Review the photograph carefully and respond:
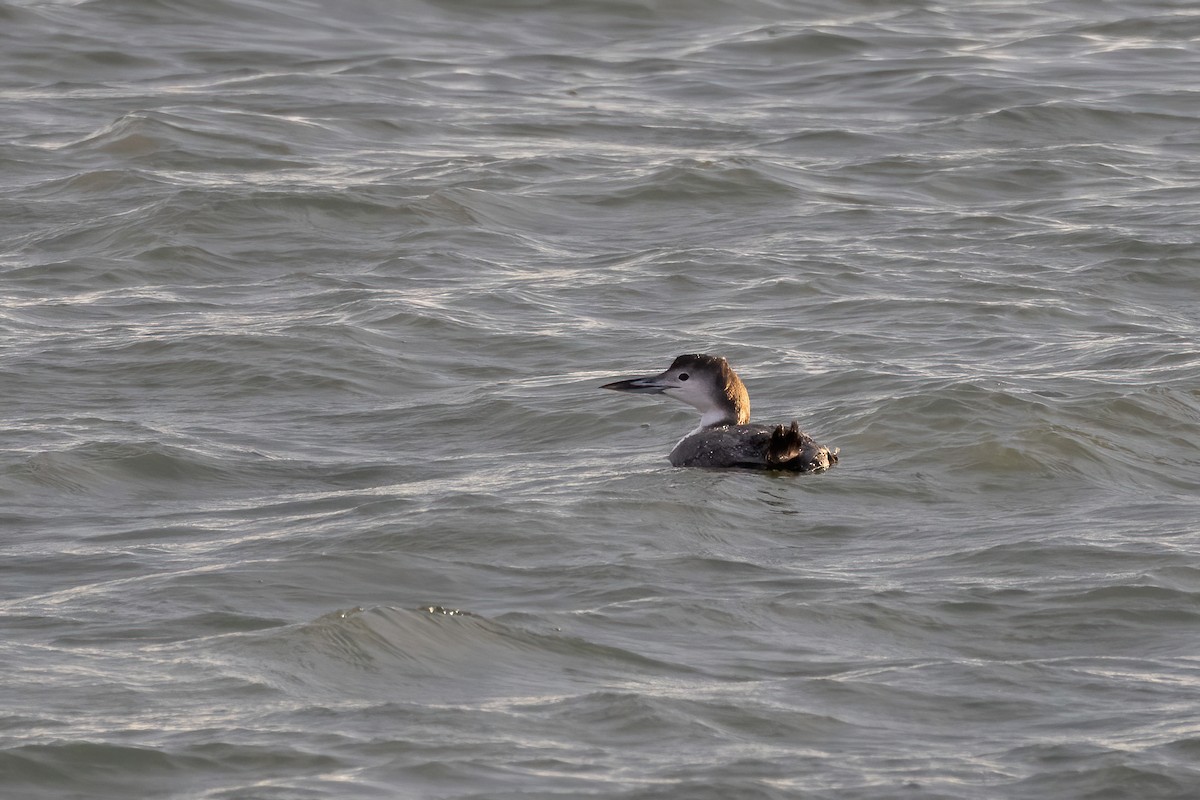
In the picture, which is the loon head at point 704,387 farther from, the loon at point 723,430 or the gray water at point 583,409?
the gray water at point 583,409

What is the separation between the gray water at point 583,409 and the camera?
20.2ft

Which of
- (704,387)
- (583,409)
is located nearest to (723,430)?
(704,387)

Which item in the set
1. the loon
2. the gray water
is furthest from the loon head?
the gray water

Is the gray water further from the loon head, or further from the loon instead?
the loon head

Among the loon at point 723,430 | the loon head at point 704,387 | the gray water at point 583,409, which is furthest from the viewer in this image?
the loon head at point 704,387

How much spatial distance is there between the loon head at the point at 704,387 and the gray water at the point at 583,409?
0.31m

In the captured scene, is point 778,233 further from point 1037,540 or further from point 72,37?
point 72,37

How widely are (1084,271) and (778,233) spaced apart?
2.11 metres

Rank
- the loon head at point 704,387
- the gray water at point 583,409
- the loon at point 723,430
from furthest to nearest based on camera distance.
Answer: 1. the loon head at point 704,387
2. the loon at point 723,430
3. the gray water at point 583,409

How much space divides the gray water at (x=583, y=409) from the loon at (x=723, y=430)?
14 cm

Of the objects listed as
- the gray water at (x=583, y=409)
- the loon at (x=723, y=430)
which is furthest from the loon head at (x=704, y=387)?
the gray water at (x=583, y=409)

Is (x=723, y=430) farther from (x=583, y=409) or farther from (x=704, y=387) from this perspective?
(x=583, y=409)

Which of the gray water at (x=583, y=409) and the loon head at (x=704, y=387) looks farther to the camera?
the loon head at (x=704, y=387)

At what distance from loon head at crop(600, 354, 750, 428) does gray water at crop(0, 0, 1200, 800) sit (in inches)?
12.2
